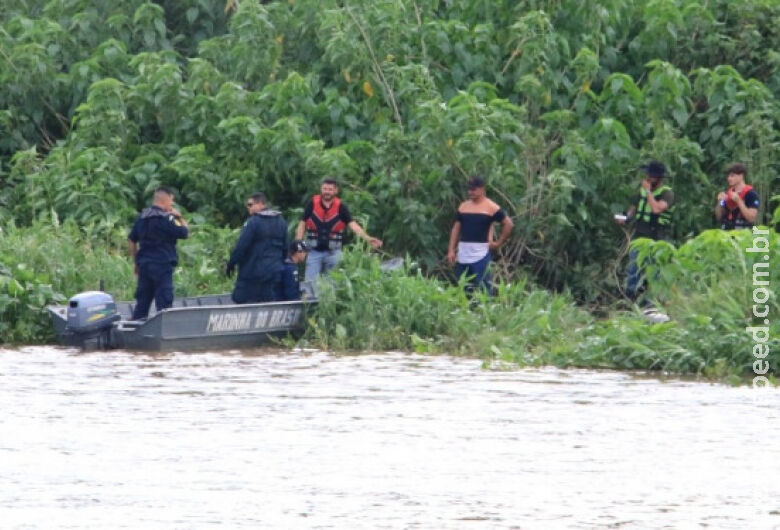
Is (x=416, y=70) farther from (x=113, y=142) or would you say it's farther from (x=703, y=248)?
(x=703, y=248)

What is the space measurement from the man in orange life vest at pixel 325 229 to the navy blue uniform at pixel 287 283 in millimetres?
319

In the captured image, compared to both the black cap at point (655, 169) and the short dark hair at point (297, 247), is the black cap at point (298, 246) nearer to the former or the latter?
the short dark hair at point (297, 247)

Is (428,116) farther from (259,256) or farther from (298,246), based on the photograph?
(259,256)

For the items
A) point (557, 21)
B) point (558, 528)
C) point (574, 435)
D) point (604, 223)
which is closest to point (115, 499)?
point (558, 528)

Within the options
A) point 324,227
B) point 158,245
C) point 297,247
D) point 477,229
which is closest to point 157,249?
point 158,245

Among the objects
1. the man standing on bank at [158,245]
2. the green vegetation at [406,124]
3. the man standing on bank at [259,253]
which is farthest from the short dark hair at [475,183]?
the man standing on bank at [158,245]

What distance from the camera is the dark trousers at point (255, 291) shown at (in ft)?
59.0

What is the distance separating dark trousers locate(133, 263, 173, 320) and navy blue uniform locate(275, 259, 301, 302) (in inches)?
48.4

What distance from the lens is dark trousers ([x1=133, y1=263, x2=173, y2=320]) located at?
1734 cm

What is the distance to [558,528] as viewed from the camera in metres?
9.57

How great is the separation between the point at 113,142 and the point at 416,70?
3.81m

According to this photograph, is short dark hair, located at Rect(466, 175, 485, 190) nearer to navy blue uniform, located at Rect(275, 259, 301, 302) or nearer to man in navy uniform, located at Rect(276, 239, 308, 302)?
man in navy uniform, located at Rect(276, 239, 308, 302)

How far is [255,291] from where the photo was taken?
1800cm

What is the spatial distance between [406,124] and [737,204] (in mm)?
4372
